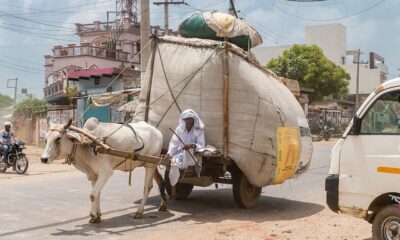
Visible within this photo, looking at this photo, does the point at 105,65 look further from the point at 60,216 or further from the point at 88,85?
the point at 60,216

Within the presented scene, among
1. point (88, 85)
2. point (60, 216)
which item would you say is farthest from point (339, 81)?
point (60, 216)

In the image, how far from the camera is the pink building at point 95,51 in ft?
164

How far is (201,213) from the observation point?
9055 mm

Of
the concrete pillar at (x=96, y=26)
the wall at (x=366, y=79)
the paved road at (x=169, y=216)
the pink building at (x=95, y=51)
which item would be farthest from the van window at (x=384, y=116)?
the wall at (x=366, y=79)

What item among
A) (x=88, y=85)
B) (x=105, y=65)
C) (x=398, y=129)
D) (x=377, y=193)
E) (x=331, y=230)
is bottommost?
(x=331, y=230)

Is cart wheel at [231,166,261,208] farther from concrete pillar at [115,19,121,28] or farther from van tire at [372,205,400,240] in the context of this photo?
concrete pillar at [115,19,121,28]

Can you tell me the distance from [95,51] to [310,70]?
22238mm

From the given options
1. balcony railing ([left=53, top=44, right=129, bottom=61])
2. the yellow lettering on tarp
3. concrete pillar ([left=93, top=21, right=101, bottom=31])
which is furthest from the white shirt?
concrete pillar ([left=93, top=21, right=101, bottom=31])

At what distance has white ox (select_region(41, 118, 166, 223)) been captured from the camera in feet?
24.5

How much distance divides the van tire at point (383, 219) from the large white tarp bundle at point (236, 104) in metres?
2.78

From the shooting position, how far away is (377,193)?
6.08m

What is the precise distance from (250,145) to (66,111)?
21918 mm

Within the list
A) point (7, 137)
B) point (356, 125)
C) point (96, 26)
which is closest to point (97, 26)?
point (96, 26)

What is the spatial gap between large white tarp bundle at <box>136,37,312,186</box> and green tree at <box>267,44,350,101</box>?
32.4 metres
